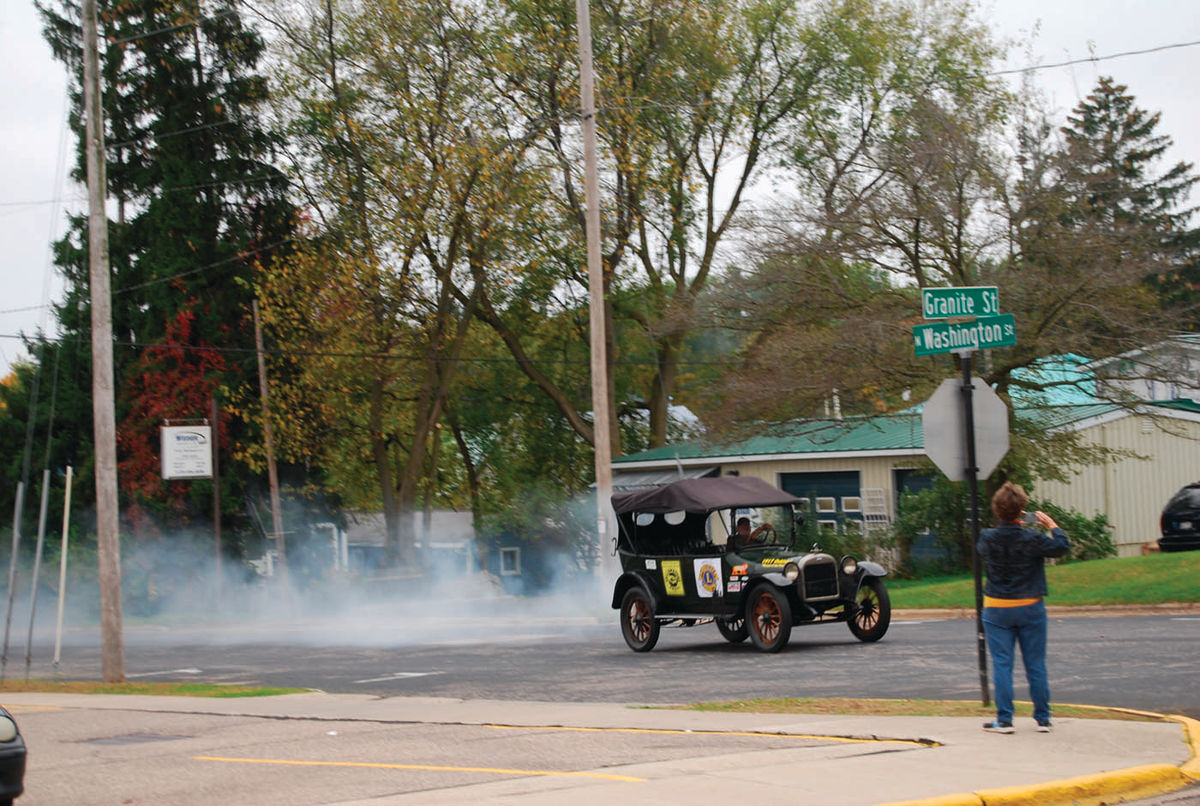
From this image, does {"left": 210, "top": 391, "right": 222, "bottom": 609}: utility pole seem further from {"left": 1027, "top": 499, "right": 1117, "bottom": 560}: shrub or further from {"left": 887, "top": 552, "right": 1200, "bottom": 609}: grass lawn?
{"left": 1027, "top": 499, "right": 1117, "bottom": 560}: shrub

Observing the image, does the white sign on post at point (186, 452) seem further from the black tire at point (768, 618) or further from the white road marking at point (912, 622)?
the black tire at point (768, 618)

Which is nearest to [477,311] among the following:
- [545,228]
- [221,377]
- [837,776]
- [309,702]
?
[545,228]

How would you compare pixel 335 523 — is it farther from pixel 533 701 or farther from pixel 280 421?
pixel 533 701

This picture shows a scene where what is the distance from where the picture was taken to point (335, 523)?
42.0m

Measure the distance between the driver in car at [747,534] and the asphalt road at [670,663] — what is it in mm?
1537

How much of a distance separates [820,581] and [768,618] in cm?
87

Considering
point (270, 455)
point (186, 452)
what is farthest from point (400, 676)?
point (270, 455)

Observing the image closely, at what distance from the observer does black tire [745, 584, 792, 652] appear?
57.1ft

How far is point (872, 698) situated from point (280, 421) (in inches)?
1099

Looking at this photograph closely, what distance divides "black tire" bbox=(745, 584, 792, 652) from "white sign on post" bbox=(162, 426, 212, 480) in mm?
22199

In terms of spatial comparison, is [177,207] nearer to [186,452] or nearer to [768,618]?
[186,452]

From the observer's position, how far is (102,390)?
18812mm

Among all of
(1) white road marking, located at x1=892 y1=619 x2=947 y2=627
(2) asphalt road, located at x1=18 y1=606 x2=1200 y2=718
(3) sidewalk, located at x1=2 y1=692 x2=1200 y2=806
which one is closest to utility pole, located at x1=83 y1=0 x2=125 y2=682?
(2) asphalt road, located at x1=18 y1=606 x2=1200 y2=718

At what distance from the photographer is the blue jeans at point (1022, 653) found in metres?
9.46
